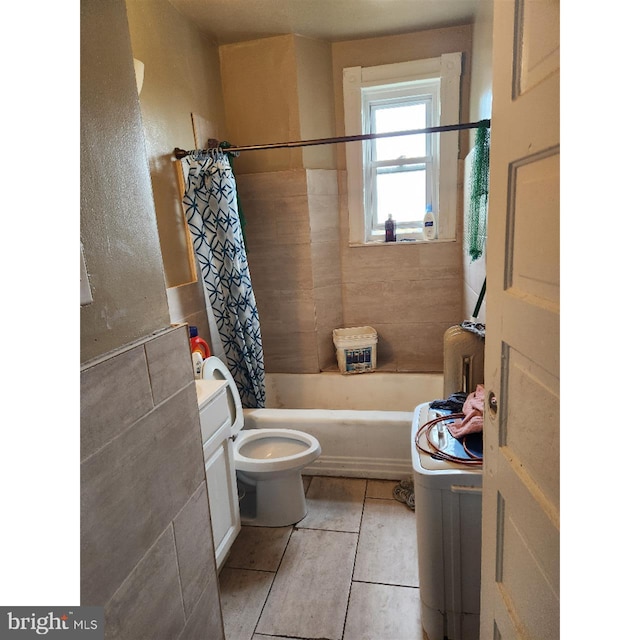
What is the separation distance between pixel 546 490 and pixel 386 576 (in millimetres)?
1229

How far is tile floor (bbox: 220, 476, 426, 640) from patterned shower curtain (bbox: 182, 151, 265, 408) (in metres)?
0.87

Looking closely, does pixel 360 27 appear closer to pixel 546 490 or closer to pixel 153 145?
pixel 153 145

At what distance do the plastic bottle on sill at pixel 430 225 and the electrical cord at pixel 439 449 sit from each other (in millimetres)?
1709

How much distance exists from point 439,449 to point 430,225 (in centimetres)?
193

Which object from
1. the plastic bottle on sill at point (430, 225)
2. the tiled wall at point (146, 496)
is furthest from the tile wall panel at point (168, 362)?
the plastic bottle on sill at point (430, 225)

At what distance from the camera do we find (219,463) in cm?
159

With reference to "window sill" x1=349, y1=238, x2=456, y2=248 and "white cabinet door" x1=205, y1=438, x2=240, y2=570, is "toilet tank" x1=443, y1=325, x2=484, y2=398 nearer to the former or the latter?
Answer: "white cabinet door" x1=205, y1=438, x2=240, y2=570

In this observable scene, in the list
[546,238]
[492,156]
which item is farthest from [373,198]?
[546,238]

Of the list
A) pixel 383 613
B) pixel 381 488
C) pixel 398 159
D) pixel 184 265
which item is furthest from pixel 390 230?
pixel 383 613

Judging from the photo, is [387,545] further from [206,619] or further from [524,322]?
[524,322]

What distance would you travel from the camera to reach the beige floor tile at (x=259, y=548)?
1.72 metres

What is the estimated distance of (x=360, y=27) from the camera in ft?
7.99

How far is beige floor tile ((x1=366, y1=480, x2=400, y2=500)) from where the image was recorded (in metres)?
2.09
